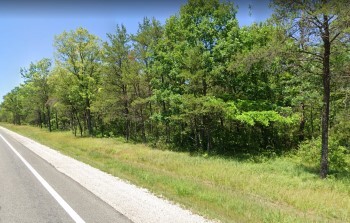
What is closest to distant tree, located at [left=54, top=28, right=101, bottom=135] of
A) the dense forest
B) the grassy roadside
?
the dense forest

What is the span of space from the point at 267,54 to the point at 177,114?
11.0m

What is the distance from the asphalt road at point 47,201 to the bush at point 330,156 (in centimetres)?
1344

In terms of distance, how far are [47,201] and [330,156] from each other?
15113mm

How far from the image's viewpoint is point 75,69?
123ft

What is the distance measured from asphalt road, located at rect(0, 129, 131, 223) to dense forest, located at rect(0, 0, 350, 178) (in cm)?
1057

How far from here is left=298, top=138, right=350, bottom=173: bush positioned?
16016 mm

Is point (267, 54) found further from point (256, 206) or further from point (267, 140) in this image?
point (267, 140)

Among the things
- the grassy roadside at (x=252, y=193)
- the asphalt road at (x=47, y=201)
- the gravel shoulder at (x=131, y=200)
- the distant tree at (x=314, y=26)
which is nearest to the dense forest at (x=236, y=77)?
the distant tree at (x=314, y=26)

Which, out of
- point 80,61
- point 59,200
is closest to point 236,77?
point 59,200

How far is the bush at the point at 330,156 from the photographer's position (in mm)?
16016

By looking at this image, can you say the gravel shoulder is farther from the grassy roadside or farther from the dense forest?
the dense forest

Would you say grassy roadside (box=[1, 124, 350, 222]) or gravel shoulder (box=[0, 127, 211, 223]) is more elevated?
gravel shoulder (box=[0, 127, 211, 223])

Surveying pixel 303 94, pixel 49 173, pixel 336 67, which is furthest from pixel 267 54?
pixel 49 173

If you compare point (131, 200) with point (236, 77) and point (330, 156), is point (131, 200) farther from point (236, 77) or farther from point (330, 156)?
point (236, 77)
